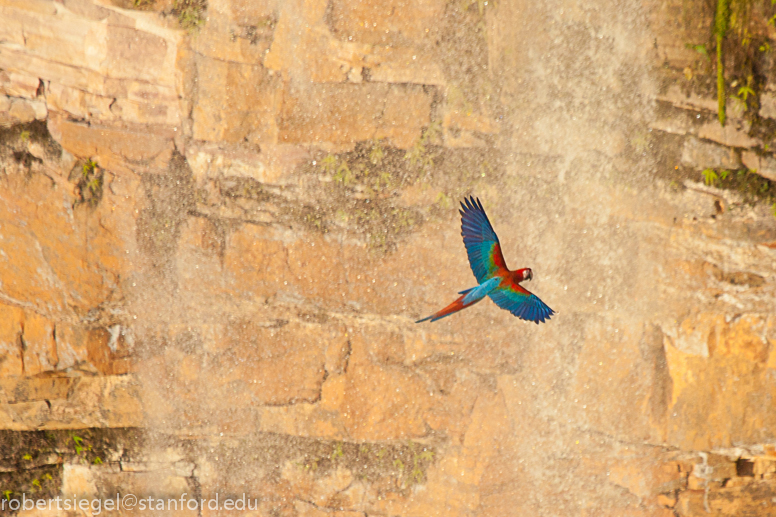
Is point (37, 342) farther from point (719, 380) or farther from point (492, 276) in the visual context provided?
point (719, 380)

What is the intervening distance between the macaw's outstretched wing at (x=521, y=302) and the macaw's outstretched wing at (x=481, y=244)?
0.40ft

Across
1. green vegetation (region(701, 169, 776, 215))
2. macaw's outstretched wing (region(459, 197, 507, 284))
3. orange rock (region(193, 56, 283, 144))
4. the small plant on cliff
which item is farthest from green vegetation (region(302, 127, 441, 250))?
green vegetation (region(701, 169, 776, 215))

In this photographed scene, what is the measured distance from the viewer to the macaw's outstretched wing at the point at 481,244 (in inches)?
119

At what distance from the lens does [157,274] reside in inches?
153

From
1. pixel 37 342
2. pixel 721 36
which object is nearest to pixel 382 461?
pixel 37 342

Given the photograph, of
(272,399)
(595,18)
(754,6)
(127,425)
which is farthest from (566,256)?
(127,425)

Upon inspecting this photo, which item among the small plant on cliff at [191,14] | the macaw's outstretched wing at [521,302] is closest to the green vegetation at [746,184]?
the macaw's outstretched wing at [521,302]

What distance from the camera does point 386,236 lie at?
12.6 ft

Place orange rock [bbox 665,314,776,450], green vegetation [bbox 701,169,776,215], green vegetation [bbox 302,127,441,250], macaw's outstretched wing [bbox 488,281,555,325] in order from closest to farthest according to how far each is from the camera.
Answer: macaw's outstretched wing [bbox 488,281,555,325] → orange rock [bbox 665,314,776,450] → green vegetation [bbox 701,169,776,215] → green vegetation [bbox 302,127,441,250]

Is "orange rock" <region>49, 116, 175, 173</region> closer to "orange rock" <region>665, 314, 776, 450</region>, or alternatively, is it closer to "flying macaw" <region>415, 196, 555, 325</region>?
"flying macaw" <region>415, 196, 555, 325</region>

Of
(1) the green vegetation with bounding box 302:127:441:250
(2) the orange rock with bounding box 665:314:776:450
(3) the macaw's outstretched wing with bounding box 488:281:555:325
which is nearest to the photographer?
(3) the macaw's outstretched wing with bounding box 488:281:555:325

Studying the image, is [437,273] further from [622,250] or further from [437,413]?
[622,250]

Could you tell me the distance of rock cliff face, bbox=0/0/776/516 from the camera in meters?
3.73

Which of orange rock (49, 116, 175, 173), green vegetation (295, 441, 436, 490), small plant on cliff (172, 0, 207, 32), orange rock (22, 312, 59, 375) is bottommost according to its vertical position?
green vegetation (295, 441, 436, 490)
